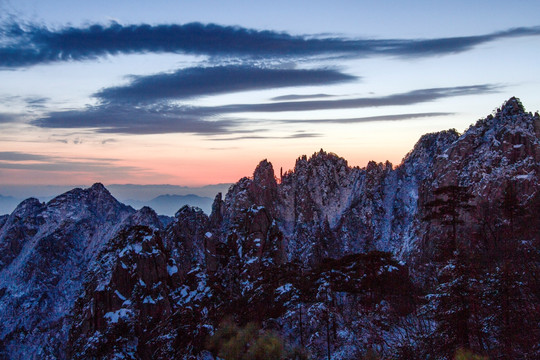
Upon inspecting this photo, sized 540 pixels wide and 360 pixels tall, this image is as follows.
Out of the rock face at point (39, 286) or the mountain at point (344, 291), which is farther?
the rock face at point (39, 286)

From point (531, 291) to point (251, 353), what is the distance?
2226 centimetres

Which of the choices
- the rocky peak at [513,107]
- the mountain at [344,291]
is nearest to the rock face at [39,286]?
the mountain at [344,291]

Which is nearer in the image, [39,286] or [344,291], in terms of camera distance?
[344,291]

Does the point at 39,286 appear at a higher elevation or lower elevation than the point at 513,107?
lower

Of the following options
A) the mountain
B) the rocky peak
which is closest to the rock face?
the mountain

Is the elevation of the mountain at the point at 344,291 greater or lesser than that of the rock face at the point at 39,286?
greater

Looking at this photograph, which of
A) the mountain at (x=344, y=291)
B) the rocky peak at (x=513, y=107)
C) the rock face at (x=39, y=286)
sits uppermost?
the rocky peak at (x=513, y=107)

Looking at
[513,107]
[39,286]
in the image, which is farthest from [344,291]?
[39,286]

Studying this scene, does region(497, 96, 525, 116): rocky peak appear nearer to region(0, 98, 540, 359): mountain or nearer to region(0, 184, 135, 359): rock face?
region(0, 98, 540, 359): mountain

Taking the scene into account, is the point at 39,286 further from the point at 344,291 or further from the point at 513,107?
the point at 513,107

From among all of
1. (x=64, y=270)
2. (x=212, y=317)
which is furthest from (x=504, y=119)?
(x=64, y=270)

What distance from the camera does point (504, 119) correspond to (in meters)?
143

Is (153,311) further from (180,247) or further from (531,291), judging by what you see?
(180,247)

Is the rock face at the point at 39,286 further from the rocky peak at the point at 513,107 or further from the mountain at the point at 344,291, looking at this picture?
the rocky peak at the point at 513,107
